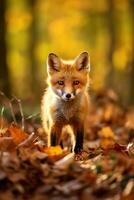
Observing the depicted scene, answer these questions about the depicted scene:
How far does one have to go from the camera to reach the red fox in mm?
9070

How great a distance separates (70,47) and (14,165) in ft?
126

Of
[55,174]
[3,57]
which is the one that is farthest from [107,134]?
[3,57]

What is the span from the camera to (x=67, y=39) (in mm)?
43875

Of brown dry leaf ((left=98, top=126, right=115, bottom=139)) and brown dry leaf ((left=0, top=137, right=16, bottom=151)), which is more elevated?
brown dry leaf ((left=0, top=137, right=16, bottom=151))

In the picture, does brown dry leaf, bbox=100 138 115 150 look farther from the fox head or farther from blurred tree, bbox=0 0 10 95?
blurred tree, bbox=0 0 10 95

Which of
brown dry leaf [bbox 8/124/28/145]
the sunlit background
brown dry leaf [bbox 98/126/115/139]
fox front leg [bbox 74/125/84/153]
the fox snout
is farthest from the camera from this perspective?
the sunlit background

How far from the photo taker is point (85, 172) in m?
5.75

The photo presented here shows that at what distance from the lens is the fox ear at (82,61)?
9359mm

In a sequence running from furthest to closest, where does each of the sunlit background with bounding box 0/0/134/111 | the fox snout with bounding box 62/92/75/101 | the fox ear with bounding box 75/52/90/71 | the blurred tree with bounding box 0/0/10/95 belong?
the sunlit background with bounding box 0/0/134/111, the blurred tree with bounding box 0/0/10/95, the fox ear with bounding box 75/52/90/71, the fox snout with bounding box 62/92/75/101

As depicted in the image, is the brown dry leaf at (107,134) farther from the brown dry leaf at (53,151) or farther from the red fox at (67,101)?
the brown dry leaf at (53,151)

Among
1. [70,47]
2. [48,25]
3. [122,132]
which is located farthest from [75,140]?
[70,47]

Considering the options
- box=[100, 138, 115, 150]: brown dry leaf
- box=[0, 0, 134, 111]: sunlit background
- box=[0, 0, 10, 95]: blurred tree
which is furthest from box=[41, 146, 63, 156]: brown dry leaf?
box=[0, 0, 10, 95]: blurred tree

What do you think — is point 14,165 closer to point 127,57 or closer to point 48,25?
point 127,57

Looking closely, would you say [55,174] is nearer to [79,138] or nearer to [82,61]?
[79,138]
